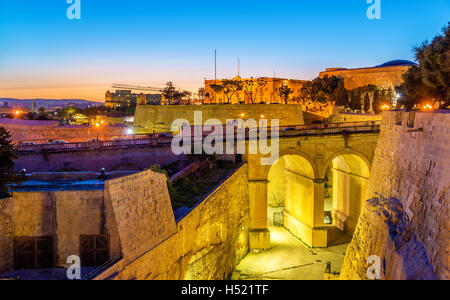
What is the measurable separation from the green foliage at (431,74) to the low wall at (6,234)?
18716 millimetres

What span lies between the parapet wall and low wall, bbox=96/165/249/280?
5.93m

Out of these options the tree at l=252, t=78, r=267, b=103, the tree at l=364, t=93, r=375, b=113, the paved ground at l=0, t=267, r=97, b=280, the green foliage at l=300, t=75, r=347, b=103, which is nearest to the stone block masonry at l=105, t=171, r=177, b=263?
the paved ground at l=0, t=267, r=97, b=280

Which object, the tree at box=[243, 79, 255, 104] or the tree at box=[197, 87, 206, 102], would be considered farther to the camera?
the tree at box=[197, 87, 206, 102]

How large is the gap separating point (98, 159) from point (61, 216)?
33.2 feet

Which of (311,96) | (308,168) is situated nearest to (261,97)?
(311,96)

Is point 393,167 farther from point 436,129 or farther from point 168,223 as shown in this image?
point 168,223

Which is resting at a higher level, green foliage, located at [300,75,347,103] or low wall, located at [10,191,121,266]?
green foliage, located at [300,75,347,103]

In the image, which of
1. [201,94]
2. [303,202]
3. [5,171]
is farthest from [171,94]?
[5,171]

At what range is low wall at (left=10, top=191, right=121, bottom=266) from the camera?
10.8 metres

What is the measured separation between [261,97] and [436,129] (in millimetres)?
54428

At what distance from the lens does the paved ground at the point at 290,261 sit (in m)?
20.3

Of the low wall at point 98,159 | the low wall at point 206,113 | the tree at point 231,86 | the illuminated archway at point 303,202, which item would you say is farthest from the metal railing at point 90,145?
the tree at point 231,86

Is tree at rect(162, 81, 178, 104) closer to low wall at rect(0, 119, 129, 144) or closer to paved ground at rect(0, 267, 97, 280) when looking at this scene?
low wall at rect(0, 119, 129, 144)

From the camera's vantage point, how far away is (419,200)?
9289 millimetres
